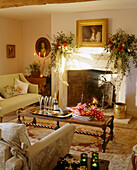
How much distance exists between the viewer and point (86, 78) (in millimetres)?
6129

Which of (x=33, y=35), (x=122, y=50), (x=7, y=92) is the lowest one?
(x=7, y=92)

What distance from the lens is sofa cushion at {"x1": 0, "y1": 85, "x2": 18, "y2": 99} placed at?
5.18 m

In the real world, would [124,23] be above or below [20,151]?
above

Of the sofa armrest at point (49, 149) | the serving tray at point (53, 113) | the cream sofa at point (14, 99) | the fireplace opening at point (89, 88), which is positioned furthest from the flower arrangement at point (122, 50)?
the sofa armrest at point (49, 149)

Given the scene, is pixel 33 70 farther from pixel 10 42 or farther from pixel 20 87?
pixel 20 87

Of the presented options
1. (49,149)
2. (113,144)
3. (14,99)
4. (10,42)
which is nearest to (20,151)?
(49,149)

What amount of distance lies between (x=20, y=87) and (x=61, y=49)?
138cm

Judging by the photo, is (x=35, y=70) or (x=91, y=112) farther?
(x=35, y=70)

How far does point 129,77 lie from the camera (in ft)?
17.8

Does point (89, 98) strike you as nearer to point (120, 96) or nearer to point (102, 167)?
point (120, 96)

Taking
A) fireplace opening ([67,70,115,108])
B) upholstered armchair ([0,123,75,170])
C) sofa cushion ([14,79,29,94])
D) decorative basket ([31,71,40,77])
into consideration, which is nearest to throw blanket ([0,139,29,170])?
upholstered armchair ([0,123,75,170])

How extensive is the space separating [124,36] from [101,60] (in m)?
0.79

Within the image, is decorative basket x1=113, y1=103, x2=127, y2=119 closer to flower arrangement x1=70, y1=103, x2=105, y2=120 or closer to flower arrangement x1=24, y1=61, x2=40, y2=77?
flower arrangement x1=70, y1=103, x2=105, y2=120

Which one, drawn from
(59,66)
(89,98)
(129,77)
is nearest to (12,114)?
(59,66)
